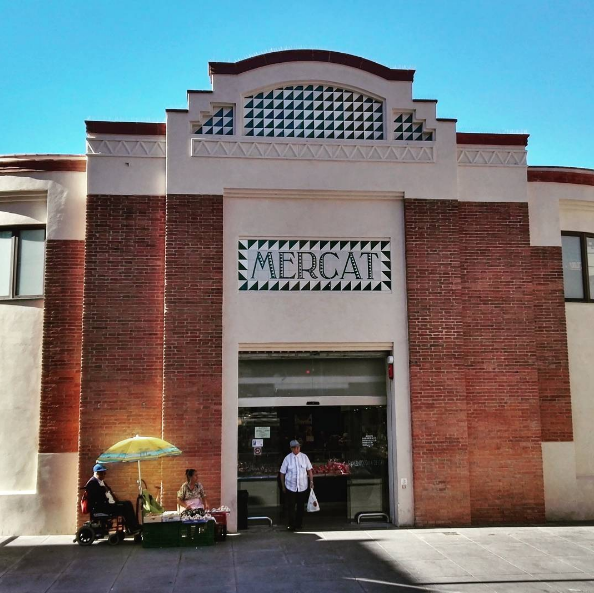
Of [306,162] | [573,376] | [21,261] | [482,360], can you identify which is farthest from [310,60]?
[573,376]

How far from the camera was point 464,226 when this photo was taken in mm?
13805

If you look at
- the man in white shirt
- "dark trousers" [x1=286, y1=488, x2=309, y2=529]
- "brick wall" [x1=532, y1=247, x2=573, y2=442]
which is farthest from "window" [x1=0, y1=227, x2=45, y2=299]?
"brick wall" [x1=532, y1=247, x2=573, y2=442]

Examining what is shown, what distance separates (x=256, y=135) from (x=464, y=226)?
4.71 metres

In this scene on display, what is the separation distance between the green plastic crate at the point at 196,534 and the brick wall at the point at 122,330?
1554 mm

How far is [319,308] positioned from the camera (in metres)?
13.1

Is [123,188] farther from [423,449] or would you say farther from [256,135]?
[423,449]

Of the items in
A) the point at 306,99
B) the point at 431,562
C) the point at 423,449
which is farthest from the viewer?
the point at 306,99

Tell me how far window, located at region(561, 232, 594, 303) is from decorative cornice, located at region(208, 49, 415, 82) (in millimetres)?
5122

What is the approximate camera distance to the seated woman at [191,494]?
11.6 m

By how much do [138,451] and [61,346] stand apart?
3209 millimetres

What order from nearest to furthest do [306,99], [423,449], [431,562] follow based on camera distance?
[431,562] → [423,449] → [306,99]

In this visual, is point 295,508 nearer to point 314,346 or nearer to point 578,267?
point 314,346

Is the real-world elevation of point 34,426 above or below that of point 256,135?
below

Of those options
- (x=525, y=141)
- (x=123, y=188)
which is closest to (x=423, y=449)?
(x=525, y=141)
